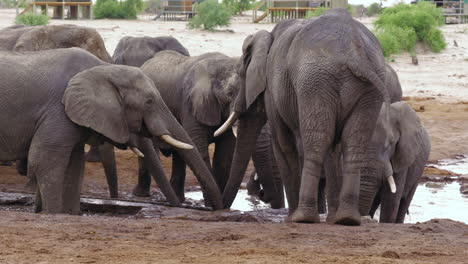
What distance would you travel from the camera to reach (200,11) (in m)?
27.6

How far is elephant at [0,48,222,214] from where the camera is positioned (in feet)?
26.3

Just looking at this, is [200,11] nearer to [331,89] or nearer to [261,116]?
[261,116]

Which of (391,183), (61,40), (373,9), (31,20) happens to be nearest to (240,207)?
(391,183)

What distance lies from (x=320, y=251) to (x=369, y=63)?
159 centimetres

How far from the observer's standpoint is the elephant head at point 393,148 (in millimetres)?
8336

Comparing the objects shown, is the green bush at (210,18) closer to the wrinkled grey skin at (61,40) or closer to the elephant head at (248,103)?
the wrinkled grey skin at (61,40)

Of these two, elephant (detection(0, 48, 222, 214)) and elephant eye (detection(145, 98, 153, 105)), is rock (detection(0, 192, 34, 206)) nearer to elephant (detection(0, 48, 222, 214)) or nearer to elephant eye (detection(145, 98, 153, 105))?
elephant (detection(0, 48, 222, 214))

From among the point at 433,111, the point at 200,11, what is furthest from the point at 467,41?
the point at 433,111

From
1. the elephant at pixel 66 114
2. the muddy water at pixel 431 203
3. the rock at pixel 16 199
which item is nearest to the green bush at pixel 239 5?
the muddy water at pixel 431 203

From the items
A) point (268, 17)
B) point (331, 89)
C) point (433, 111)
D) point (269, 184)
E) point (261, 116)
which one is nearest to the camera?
point (331, 89)

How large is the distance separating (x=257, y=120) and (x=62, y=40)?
12.8 feet

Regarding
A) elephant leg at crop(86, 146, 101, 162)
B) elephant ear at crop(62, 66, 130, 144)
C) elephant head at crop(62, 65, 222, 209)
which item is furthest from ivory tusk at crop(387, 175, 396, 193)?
elephant leg at crop(86, 146, 101, 162)

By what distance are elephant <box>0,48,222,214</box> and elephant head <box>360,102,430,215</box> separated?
1.40 meters

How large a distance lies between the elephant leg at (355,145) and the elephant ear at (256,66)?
1.28m
